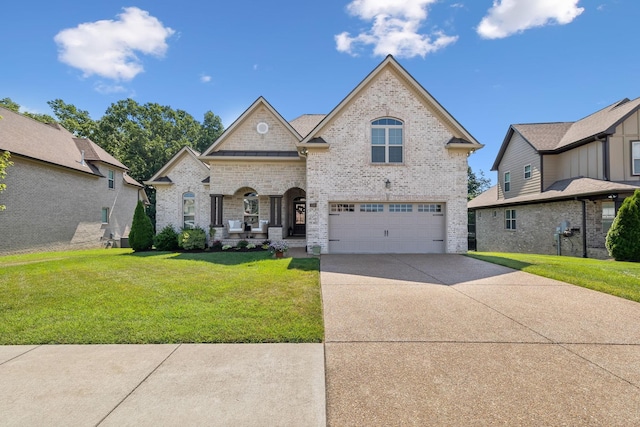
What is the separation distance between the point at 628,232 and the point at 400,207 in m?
9.34

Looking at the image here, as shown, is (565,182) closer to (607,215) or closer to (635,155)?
(635,155)

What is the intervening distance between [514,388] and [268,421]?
2.57m

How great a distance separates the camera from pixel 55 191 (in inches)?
754

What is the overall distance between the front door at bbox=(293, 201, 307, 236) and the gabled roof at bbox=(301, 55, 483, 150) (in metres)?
5.92

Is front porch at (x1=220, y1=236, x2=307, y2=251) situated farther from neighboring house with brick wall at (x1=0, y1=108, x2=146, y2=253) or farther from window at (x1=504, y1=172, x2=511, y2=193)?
window at (x1=504, y1=172, x2=511, y2=193)

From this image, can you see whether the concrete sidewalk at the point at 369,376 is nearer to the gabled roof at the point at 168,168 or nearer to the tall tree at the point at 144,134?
the gabled roof at the point at 168,168

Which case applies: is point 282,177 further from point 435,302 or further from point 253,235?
point 435,302

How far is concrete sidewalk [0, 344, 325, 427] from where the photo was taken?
9.15 feet

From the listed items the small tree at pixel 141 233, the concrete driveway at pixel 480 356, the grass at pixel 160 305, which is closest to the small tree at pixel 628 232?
the concrete driveway at pixel 480 356

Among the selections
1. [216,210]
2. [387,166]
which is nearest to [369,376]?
[387,166]

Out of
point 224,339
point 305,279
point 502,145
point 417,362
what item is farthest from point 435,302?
point 502,145

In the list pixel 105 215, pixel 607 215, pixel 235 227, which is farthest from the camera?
pixel 105 215

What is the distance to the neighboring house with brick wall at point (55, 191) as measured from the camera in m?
16.8

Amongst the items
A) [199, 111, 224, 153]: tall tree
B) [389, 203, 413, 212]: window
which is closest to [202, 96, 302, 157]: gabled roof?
[389, 203, 413, 212]: window
